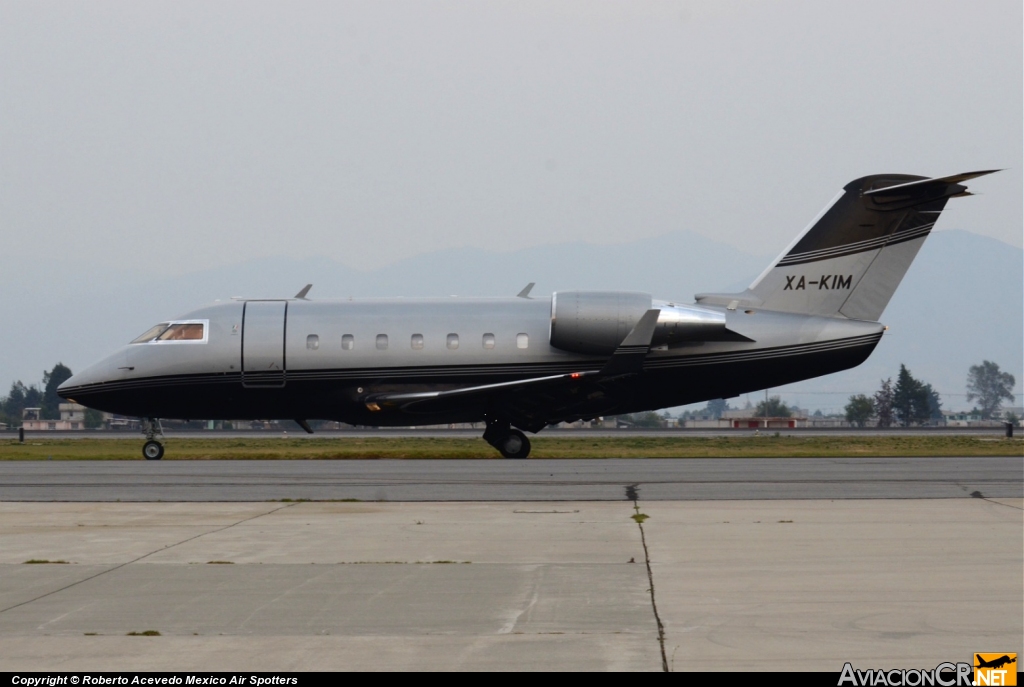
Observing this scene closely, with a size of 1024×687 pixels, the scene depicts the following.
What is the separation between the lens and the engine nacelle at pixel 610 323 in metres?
26.6

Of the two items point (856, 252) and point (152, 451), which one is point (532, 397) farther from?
point (152, 451)

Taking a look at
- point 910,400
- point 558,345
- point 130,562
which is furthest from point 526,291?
point 910,400

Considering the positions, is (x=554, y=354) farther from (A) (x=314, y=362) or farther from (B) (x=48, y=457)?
(B) (x=48, y=457)

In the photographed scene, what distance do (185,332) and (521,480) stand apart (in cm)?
1254

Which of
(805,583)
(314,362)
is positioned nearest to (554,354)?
(314,362)

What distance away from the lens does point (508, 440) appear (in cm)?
2781

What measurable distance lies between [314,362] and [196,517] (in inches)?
534

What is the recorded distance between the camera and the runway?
16828 mm

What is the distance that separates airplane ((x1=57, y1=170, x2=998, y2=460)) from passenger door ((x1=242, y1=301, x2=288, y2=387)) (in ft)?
0.11

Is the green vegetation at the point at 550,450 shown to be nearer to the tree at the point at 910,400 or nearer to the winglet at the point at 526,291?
the winglet at the point at 526,291

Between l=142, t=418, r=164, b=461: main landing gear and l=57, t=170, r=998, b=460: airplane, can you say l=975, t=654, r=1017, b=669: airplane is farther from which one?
l=142, t=418, r=164, b=461: main landing gear

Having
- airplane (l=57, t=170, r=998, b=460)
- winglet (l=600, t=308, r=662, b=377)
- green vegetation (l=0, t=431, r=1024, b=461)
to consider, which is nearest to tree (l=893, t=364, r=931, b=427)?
green vegetation (l=0, t=431, r=1024, b=461)

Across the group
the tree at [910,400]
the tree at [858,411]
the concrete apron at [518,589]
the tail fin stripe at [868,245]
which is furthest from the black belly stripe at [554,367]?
the tree at [858,411]

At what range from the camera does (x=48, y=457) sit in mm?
30250
